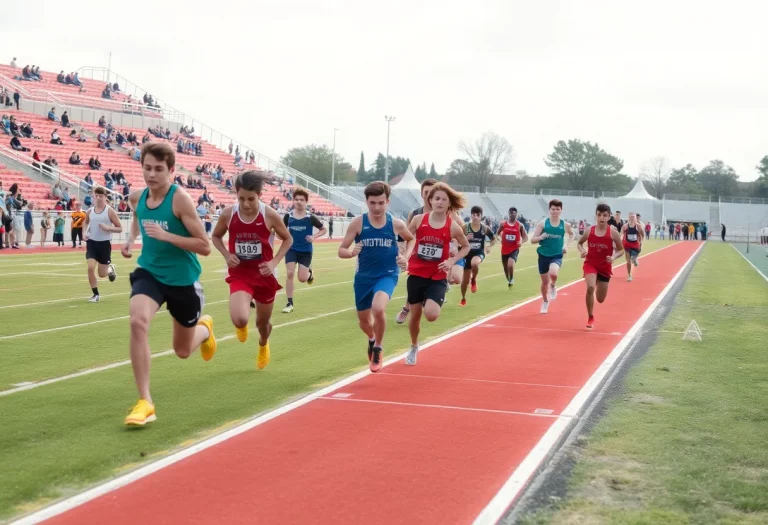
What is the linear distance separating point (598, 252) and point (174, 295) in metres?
8.53

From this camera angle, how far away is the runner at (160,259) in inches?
257

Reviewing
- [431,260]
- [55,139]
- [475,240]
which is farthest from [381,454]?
[55,139]

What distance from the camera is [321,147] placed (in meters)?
135

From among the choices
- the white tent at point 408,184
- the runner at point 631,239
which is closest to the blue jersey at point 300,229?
the runner at point 631,239

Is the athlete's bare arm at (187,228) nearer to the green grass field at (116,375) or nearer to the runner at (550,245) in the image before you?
the green grass field at (116,375)

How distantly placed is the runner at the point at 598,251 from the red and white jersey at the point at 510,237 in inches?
217

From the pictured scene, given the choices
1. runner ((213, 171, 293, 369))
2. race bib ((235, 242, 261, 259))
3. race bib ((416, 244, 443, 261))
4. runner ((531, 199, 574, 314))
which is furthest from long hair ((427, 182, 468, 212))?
runner ((531, 199, 574, 314))

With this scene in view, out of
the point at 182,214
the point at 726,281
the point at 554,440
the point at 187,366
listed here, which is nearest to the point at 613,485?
the point at 554,440

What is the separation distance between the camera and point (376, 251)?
30.3 feet

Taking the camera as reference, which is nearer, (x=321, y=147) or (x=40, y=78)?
(x=40, y=78)

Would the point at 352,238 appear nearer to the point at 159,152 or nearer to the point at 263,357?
the point at 263,357

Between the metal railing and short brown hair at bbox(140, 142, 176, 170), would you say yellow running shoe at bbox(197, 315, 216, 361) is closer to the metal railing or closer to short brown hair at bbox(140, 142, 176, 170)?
short brown hair at bbox(140, 142, 176, 170)

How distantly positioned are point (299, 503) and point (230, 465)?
853mm

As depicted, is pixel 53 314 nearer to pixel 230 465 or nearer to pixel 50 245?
pixel 230 465
